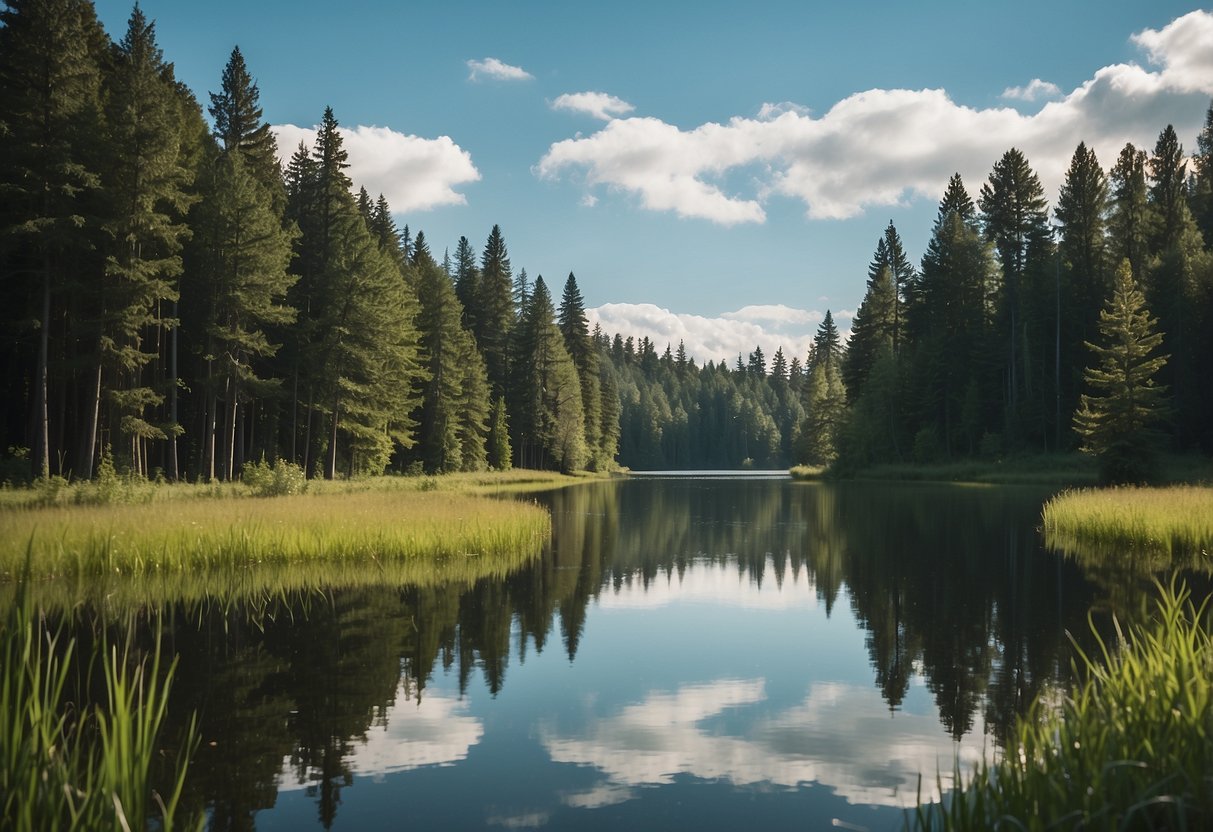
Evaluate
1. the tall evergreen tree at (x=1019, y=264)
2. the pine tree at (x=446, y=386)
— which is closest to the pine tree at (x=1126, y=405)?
the tall evergreen tree at (x=1019, y=264)

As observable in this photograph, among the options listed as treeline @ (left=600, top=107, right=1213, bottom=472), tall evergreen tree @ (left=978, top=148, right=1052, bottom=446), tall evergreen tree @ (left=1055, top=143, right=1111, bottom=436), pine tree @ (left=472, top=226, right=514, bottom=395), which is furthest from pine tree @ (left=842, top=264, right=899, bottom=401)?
pine tree @ (left=472, top=226, right=514, bottom=395)

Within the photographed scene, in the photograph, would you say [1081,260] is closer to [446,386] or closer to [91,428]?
[446,386]

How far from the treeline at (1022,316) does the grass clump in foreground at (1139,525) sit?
21.3 m

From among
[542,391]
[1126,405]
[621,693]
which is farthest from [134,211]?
[542,391]

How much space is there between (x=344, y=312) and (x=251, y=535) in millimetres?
28470

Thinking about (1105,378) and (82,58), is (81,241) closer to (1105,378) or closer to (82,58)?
(82,58)

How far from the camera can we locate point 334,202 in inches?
1983

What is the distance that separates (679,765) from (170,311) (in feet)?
122

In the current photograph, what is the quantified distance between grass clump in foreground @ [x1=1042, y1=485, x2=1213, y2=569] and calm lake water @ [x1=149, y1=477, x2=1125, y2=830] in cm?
328

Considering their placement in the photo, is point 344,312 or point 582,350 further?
point 582,350

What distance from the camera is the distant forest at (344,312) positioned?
1195 inches

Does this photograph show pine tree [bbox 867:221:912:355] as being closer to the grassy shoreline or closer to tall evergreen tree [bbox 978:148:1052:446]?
→ tall evergreen tree [bbox 978:148:1052:446]

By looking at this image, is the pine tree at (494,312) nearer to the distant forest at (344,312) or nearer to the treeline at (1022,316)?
the distant forest at (344,312)

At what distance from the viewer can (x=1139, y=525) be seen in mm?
22156
